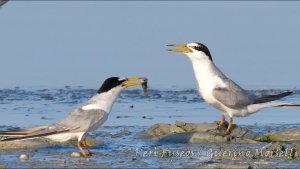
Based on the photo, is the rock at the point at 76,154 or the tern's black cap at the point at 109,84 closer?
the rock at the point at 76,154

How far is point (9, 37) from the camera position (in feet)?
60.1

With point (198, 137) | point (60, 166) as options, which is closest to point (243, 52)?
point (198, 137)

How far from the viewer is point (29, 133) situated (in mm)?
9734

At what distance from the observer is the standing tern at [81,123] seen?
9.75 m

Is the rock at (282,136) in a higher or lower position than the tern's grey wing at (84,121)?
lower

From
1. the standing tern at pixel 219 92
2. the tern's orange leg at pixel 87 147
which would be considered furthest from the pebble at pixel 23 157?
the standing tern at pixel 219 92

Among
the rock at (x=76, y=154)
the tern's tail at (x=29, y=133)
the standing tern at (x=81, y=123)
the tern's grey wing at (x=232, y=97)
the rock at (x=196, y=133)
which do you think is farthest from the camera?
the tern's grey wing at (x=232, y=97)

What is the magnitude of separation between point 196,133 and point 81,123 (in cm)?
170

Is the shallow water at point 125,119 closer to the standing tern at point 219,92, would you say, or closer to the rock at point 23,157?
the rock at point 23,157

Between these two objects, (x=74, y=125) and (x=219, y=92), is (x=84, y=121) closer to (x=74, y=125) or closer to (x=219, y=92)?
(x=74, y=125)

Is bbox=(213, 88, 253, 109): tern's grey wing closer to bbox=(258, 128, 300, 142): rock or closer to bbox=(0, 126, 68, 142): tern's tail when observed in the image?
bbox=(258, 128, 300, 142): rock

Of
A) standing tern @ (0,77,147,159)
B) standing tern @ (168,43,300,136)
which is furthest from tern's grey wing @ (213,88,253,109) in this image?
standing tern @ (0,77,147,159)

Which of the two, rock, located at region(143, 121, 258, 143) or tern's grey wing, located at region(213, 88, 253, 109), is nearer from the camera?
rock, located at region(143, 121, 258, 143)

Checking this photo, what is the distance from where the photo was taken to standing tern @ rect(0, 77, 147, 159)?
9.75 metres
